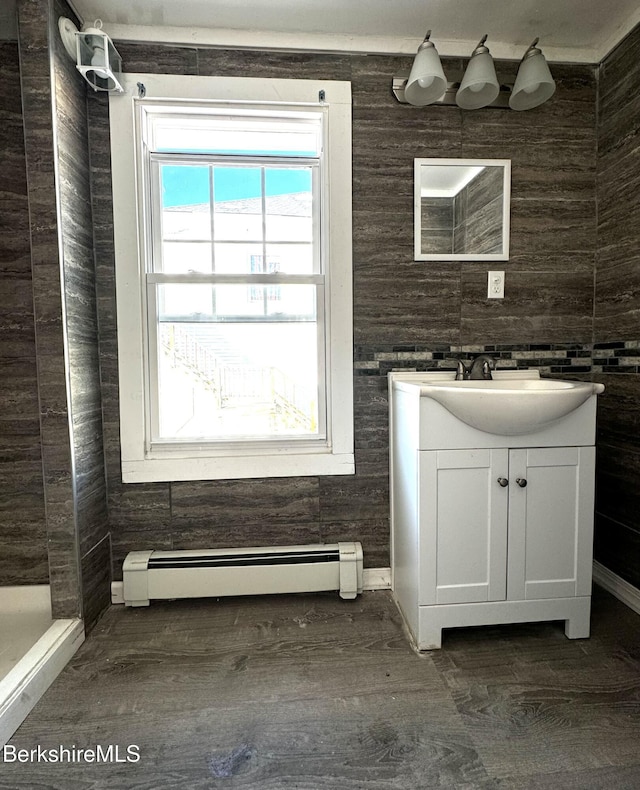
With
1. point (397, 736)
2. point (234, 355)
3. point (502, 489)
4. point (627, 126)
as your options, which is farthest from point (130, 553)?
point (627, 126)

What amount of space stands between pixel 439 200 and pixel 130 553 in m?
2.10

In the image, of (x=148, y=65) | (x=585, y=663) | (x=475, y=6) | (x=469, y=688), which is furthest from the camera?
(x=148, y=65)

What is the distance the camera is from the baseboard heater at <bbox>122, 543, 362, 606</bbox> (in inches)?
71.2

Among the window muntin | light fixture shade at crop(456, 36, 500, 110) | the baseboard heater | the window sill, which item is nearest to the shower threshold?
the baseboard heater

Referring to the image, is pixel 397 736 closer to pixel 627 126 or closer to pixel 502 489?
pixel 502 489

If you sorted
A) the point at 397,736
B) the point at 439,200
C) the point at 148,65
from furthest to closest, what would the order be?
the point at 439,200 → the point at 148,65 → the point at 397,736

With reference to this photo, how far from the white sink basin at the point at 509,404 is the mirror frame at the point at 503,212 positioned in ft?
2.45

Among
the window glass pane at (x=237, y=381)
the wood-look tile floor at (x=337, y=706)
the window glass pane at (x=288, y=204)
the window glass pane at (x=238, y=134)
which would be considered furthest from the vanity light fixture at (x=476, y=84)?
the wood-look tile floor at (x=337, y=706)

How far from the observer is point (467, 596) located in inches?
60.7

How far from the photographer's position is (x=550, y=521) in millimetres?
1555

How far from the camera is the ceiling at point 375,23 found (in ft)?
5.45

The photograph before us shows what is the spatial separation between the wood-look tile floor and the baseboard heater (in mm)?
101

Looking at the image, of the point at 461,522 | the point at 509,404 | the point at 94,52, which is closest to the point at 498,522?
the point at 461,522

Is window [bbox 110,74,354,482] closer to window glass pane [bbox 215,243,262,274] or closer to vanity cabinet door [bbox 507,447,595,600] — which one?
window glass pane [bbox 215,243,262,274]
